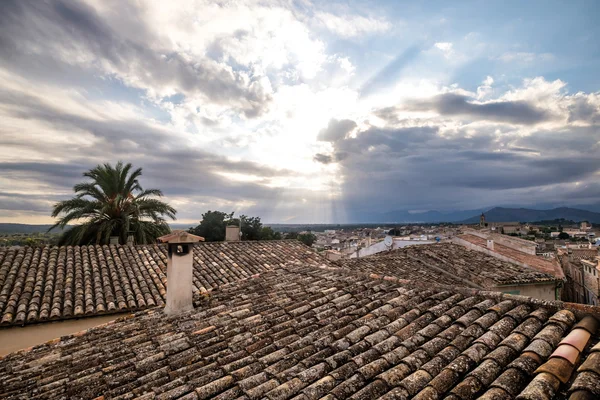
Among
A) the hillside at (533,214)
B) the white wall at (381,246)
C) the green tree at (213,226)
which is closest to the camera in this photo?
the white wall at (381,246)

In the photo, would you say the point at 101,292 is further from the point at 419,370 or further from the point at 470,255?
the point at 470,255

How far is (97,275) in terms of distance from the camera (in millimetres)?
11016

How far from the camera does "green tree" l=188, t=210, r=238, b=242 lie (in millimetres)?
32438

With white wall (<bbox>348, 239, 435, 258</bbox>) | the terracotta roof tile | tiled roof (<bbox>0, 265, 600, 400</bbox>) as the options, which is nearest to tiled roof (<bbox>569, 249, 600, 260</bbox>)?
white wall (<bbox>348, 239, 435, 258</bbox>)

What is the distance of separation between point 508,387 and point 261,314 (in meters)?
3.86

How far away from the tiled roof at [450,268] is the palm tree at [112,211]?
11.5 m

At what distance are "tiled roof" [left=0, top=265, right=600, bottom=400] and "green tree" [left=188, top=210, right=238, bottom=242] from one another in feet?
85.5

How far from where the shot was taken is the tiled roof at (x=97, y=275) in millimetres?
9078

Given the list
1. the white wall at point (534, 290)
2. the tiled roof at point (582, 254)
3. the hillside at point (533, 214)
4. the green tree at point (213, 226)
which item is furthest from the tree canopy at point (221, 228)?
the hillside at point (533, 214)

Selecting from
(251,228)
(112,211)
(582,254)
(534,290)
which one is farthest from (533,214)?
(112,211)

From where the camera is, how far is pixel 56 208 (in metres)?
18.0

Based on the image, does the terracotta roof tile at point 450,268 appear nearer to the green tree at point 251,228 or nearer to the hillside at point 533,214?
the green tree at point 251,228

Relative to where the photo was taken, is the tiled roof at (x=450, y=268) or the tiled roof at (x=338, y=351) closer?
the tiled roof at (x=338, y=351)

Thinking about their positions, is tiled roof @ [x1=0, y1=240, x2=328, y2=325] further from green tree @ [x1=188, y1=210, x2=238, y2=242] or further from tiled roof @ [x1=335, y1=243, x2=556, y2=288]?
green tree @ [x1=188, y1=210, x2=238, y2=242]
